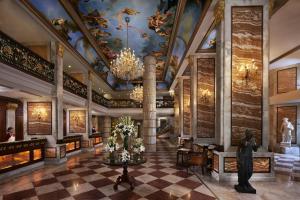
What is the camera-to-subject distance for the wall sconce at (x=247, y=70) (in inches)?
200

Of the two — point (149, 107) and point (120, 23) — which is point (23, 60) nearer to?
point (120, 23)

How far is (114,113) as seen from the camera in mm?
17875

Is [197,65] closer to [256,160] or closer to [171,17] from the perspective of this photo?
[171,17]

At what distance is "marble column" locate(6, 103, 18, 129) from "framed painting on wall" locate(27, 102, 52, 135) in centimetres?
216

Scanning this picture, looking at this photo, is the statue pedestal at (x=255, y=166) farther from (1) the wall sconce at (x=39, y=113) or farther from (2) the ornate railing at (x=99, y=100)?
(2) the ornate railing at (x=99, y=100)

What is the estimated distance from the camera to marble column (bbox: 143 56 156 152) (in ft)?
35.0

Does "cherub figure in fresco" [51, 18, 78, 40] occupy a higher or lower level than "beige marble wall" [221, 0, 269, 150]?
higher

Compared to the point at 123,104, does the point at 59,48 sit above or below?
above

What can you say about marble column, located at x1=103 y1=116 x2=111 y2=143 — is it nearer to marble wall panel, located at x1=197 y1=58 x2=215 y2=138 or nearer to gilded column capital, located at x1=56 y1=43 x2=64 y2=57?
gilded column capital, located at x1=56 y1=43 x2=64 y2=57

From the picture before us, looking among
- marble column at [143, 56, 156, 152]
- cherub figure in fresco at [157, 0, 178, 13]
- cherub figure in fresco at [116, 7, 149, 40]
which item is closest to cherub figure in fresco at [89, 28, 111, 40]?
cherub figure in fresco at [116, 7, 149, 40]

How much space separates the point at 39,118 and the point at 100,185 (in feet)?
16.1

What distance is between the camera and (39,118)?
805 centimetres

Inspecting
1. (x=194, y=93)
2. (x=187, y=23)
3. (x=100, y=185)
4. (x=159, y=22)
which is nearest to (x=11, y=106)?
(x=100, y=185)

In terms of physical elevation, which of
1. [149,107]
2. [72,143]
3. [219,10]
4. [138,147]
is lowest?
[72,143]
